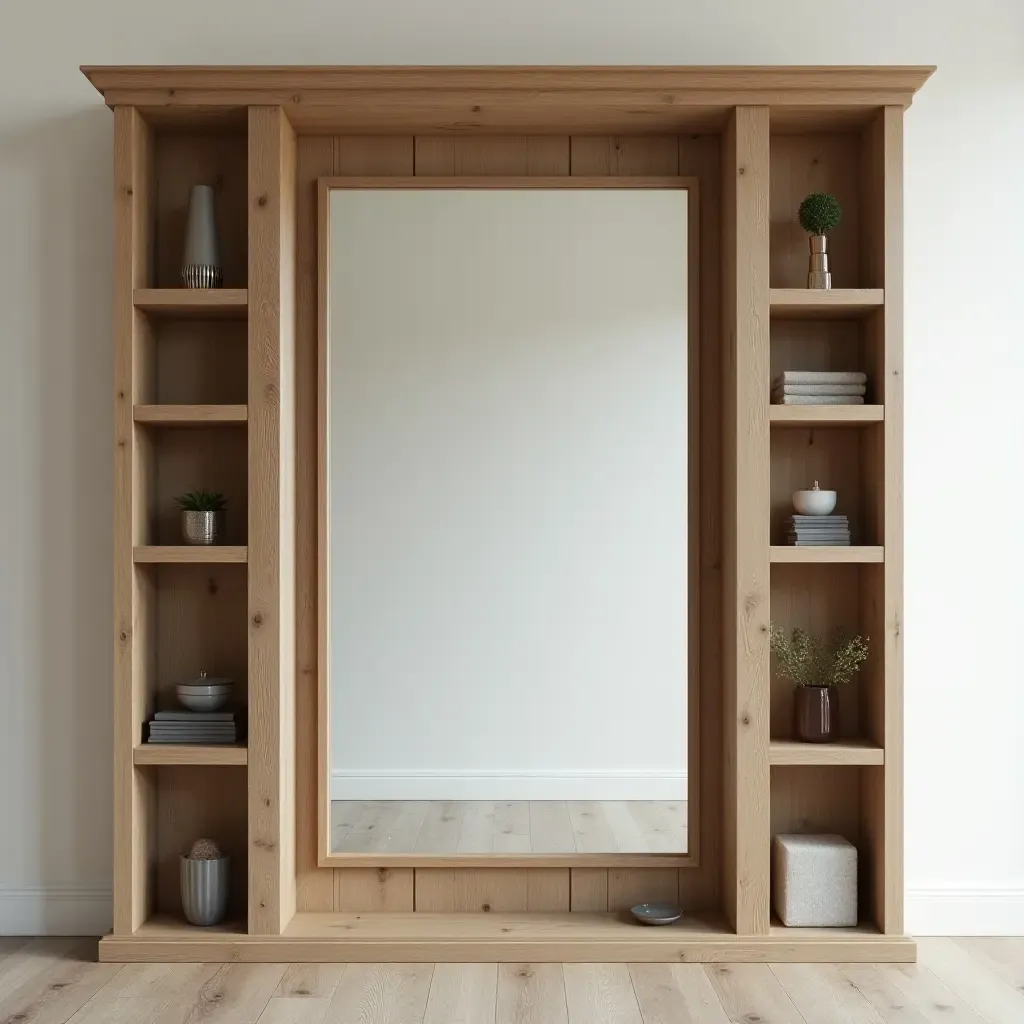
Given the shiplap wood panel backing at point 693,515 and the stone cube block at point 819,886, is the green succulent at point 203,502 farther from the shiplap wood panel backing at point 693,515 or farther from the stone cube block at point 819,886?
the stone cube block at point 819,886

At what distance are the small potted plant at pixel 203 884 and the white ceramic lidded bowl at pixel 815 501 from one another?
1.79m

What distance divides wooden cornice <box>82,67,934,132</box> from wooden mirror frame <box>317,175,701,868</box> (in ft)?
0.66

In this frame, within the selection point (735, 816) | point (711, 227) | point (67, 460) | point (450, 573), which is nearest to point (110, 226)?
point (67, 460)

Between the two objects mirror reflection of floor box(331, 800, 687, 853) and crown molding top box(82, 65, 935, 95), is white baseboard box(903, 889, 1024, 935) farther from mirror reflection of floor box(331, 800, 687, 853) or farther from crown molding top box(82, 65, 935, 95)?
crown molding top box(82, 65, 935, 95)

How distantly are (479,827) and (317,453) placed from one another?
111cm

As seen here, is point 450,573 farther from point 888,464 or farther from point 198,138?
point 198,138

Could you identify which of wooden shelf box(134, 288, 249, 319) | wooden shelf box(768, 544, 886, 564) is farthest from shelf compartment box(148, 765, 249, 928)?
wooden shelf box(768, 544, 886, 564)

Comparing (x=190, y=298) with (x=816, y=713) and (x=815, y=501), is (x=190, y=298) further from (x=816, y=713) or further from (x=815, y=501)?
(x=816, y=713)

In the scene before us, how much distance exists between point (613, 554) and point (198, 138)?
1624 mm

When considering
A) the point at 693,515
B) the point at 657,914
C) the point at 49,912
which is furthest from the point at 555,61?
the point at 49,912

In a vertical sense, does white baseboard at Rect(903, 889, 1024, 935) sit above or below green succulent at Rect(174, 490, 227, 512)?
below

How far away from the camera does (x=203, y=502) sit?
3.17 meters

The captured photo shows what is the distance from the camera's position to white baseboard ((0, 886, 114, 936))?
3.31 m

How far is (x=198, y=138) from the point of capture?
10.9ft
